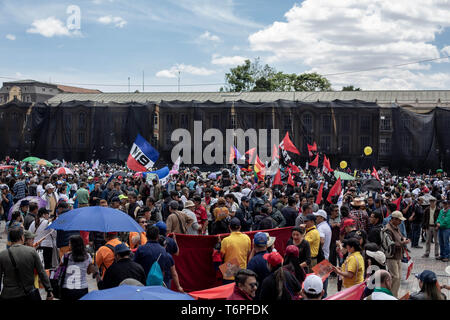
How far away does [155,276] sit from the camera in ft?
18.8

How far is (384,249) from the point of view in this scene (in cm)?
737

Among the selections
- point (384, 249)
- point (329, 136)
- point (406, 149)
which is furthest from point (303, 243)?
point (329, 136)

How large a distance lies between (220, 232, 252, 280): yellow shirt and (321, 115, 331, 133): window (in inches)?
1666

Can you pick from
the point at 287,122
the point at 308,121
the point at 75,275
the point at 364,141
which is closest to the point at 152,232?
the point at 75,275

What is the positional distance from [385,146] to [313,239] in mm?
46036

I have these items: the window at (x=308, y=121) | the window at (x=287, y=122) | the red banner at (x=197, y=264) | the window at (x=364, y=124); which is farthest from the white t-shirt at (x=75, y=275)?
the window at (x=364, y=124)

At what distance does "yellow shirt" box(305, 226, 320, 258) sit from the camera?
7254 mm

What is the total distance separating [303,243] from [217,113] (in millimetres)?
44097

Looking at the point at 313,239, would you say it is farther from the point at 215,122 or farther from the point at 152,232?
the point at 215,122

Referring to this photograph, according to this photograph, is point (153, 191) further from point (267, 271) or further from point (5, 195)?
point (267, 271)

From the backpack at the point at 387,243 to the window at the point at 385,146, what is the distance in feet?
145

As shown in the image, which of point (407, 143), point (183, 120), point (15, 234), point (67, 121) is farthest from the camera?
point (183, 120)

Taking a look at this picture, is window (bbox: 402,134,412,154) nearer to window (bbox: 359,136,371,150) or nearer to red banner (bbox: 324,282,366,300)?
window (bbox: 359,136,371,150)

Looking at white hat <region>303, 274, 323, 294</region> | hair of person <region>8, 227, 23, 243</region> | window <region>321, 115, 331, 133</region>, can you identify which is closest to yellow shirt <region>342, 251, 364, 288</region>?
white hat <region>303, 274, 323, 294</region>
